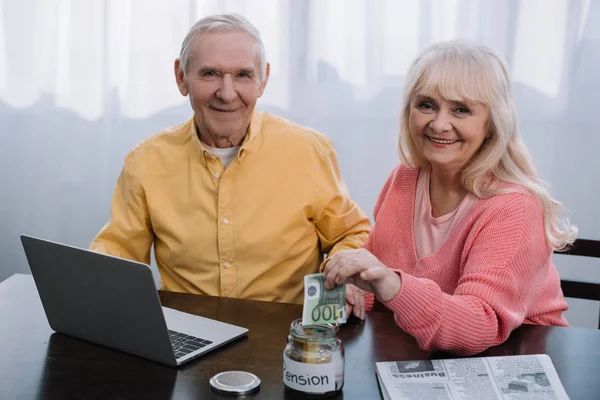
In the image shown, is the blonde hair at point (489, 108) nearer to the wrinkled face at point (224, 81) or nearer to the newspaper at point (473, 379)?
the newspaper at point (473, 379)

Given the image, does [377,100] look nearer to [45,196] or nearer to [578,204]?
[578,204]

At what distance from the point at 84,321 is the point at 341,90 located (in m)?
1.74

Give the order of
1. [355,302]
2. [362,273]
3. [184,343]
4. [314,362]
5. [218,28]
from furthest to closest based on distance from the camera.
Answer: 1. [218,28]
2. [355,302]
3. [184,343]
4. [362,273]
5. [314,362]

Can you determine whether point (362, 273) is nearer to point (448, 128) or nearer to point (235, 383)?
point (235, 383)

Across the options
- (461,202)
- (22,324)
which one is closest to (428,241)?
(461,202)

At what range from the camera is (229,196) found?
6.93 feet

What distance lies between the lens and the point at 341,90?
303cm

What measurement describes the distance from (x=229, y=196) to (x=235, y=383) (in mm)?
856

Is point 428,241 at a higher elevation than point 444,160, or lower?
lower

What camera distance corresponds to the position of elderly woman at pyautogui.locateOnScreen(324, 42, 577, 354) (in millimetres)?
1473

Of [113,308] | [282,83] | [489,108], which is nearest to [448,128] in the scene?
[489,108]

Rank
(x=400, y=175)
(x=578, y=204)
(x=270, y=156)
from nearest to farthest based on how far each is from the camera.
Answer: (x=400, y=175) → (x=270, y=156) → (x=578, y=204)

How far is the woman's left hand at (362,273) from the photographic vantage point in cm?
137

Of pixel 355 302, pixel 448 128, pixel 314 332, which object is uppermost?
pixel 448 128
